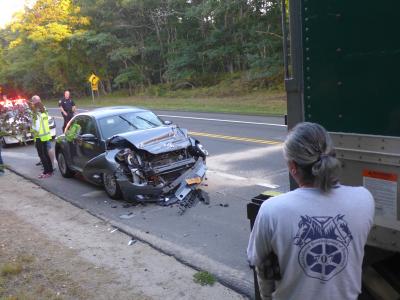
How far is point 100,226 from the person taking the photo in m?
6.97

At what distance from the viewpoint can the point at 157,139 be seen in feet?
26.5

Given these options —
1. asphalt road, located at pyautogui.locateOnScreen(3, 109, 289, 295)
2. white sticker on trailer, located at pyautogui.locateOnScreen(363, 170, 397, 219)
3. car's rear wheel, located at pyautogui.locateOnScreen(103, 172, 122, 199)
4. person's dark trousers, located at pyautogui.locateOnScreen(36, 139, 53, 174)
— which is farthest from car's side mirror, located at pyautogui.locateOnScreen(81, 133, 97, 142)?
white sticker on trailer, located at pyautogui.locateOnScreen(363, 170, 397, 219)

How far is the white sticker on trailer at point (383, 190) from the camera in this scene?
2.56 meters

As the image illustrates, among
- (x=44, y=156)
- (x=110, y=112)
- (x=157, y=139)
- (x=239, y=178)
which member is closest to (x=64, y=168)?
(x=44, y=156)

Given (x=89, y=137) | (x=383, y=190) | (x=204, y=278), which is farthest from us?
(x=89, y=137)

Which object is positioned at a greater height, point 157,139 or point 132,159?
point 157,139

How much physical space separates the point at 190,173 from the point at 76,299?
3897 millimetres

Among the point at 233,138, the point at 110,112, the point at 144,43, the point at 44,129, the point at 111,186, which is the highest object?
the point at 144,43

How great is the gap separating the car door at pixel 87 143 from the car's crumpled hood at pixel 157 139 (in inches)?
28.4

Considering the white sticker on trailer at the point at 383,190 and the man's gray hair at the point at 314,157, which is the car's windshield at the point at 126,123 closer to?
the white sticker on trailer at the point at 383,190

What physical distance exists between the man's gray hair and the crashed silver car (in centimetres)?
575

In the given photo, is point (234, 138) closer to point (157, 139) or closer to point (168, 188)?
point (157, 139)

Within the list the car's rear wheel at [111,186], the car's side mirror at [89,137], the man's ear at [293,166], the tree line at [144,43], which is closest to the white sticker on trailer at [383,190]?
the man's ear at [293,166]

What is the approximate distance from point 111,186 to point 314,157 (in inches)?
263
